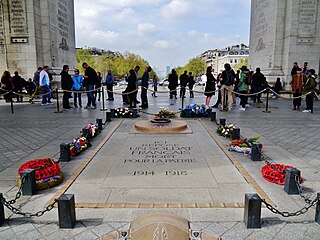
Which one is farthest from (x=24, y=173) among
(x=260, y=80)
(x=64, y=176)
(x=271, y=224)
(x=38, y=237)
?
(x=260, y=80)

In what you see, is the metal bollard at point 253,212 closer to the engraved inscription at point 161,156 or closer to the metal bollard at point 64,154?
the engraved inscription at point 161,156

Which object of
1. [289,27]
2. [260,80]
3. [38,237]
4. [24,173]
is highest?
[289,27]

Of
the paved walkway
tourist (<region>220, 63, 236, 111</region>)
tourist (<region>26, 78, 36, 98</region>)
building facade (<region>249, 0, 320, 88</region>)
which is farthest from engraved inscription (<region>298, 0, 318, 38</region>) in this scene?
tourist (<region>26, 78, 36, 98</region>)

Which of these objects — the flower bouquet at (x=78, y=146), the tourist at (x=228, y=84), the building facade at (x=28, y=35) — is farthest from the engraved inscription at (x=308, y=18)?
the flower bouquet at (x=78, y=146)

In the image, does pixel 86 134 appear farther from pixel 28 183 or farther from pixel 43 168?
pixel 28 183

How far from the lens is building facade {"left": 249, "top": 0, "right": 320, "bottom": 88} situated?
1714 centimetres

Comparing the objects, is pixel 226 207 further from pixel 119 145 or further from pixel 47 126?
pixel 47 126

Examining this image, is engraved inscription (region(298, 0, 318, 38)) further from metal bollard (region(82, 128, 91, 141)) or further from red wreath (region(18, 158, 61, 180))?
red wreath (region(18, 158, 61, 180))

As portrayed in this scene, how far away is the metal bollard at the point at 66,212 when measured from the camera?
3.30m

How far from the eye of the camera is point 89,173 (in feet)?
16.7

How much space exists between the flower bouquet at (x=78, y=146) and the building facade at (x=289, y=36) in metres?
14.9

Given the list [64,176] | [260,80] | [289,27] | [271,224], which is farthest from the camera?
[289,27]

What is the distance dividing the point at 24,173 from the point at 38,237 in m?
1.28

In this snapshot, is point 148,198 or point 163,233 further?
point 148,198
